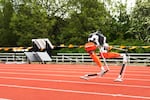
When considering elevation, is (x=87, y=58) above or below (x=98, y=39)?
below

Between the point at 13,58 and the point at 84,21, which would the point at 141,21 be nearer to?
the point at 84,21

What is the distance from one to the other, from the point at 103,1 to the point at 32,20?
7499 millimetres

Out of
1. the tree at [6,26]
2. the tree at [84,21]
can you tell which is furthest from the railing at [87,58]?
the tree at [6,26]

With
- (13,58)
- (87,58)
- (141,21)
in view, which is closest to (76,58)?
(87,58)

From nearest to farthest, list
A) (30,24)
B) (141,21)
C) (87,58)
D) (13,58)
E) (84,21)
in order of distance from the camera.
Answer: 1. (87,58)
2. (13,58)
3. (141,21)
4. (84,21)
5. (30,24)

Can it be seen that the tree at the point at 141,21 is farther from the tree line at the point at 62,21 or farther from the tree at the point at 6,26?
Result: the tree at the point at 6,26

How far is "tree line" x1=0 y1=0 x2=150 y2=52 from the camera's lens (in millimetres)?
41219

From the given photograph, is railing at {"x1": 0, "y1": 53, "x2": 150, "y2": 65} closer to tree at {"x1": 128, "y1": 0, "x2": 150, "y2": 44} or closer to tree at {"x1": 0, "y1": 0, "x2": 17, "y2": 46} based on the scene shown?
tree at {"x1": 128, "y1": 0, "x2": 150, "y2": 44}

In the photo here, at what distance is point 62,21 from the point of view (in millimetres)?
46375

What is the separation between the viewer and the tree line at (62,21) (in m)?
41.2

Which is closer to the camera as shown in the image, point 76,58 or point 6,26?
point 76,58

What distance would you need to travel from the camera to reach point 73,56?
29172 millimetres

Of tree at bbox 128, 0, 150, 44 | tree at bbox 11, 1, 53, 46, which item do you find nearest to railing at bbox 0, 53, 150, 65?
tree at bbox 128, 0, 150, 44

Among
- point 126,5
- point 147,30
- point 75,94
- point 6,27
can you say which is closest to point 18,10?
point 6,27
